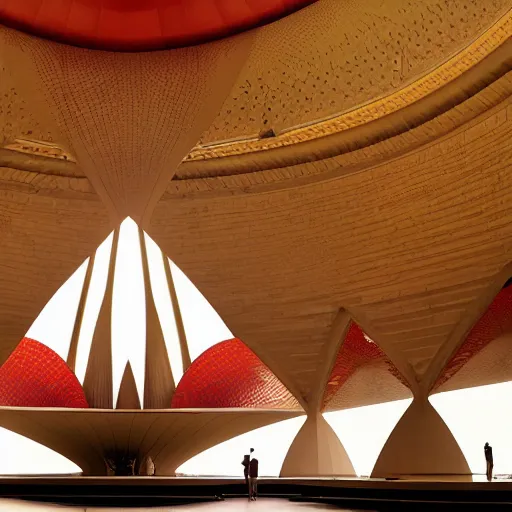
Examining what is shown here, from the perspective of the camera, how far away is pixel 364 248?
13383 mm

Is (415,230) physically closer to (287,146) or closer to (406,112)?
(406,112)

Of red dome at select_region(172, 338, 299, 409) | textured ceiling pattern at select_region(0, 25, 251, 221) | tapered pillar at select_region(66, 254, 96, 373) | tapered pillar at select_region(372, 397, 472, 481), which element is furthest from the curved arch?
tapered pillar at select_region(66, 254, 96, 373)

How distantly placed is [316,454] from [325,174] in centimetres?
507

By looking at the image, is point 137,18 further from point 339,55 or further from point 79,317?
point 79,317

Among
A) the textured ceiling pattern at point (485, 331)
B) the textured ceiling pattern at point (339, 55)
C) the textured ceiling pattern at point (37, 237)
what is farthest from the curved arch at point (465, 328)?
the textured ceiling pattern at point (37, 237)

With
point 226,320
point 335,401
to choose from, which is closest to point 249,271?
point 226,320

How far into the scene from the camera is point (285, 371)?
1437cm

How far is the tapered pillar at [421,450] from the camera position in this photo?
36.7 feet

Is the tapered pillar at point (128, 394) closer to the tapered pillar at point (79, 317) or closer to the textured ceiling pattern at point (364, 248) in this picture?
the tapered pillar at point (79, 317)

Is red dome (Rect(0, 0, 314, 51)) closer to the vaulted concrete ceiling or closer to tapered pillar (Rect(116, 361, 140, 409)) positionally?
the vaulted concrete ceiling

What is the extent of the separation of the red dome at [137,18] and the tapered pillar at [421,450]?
21.8ft

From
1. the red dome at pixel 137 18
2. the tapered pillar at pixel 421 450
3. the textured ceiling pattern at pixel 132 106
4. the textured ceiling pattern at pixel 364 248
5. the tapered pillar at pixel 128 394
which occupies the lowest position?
the tapered pillar at pixel 421 450

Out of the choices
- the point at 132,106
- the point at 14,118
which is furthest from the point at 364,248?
the point at 14,118

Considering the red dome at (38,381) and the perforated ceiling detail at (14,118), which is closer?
the perforated ceiling detail at (14,118)
